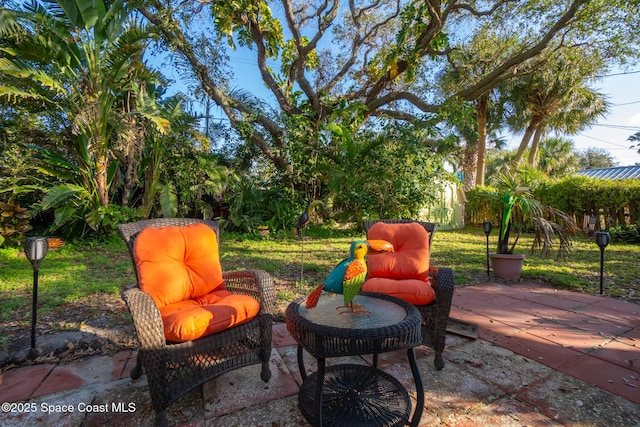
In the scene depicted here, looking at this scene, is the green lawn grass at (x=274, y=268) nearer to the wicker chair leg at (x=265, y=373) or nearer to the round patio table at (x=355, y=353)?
the wicker chair leg at (x=265, y=373)

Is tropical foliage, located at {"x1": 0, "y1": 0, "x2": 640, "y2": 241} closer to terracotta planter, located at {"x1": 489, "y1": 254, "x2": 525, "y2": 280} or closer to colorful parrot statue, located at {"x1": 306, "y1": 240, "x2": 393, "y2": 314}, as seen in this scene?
terracotta planter, located at {"x1": 489, "y1": 254, "x2": 525, "y2": 280}

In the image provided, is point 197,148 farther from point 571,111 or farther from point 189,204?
point 571,111

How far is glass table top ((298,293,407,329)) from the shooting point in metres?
1.56

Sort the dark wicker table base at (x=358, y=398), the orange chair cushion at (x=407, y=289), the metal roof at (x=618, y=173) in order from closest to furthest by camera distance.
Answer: the dark wicker table base at (x=358, y=398) → the orange chair cushion at (x=407, y=289) → the metal roof at (x=618, y=173)

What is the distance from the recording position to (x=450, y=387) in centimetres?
188

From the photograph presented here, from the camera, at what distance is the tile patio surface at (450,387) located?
5.29 ft

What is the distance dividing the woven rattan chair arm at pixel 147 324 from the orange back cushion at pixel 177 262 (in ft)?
1.28

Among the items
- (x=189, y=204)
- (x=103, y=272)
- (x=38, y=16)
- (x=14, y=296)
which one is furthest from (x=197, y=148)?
(x=14, y=296)

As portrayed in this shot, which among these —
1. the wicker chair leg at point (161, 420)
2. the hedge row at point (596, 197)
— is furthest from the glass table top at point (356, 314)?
the hedge row at point (596, 197)

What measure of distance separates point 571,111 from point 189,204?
51.3ft

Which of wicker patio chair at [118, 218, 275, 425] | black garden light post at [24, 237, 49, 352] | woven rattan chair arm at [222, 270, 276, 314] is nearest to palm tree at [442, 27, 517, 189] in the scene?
woven rattan chair arm at [222, 270, 276, 314]

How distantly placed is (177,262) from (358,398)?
149cm

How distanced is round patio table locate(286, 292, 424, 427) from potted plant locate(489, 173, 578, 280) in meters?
3.14

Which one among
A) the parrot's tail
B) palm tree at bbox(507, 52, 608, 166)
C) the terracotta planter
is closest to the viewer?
the parrot's tail
